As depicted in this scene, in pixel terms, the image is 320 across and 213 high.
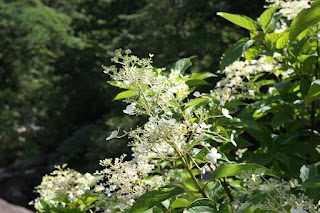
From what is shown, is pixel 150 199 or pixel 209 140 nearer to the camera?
pixel 150 199

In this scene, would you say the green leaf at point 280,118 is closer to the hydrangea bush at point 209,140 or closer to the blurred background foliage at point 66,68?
the hydrangea bush at point 209,140

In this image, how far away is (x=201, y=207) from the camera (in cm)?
64

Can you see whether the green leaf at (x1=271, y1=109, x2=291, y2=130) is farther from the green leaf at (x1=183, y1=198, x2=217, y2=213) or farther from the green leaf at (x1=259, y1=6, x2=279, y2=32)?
the green leaf at (x1=183, y1=198, x2=217, y2=213)

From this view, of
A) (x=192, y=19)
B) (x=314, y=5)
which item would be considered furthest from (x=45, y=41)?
(x=314, y=5)

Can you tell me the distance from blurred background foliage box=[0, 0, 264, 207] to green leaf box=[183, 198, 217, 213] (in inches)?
235

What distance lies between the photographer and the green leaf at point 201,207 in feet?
2.05

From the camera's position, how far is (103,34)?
31.6 feet

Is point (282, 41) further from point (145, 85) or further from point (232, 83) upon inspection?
point (145, 85)

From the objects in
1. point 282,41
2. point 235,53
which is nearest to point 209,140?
point 235,53

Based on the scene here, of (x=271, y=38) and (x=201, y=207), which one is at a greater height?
Result: (x=271, y=38)

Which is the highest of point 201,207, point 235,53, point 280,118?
point 235,53

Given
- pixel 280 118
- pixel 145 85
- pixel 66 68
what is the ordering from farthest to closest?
pixel 66 68
pixel 280 118
pixel 145 85

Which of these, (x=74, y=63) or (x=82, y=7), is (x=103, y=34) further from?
(x=82, y=7)

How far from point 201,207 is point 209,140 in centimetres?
24
